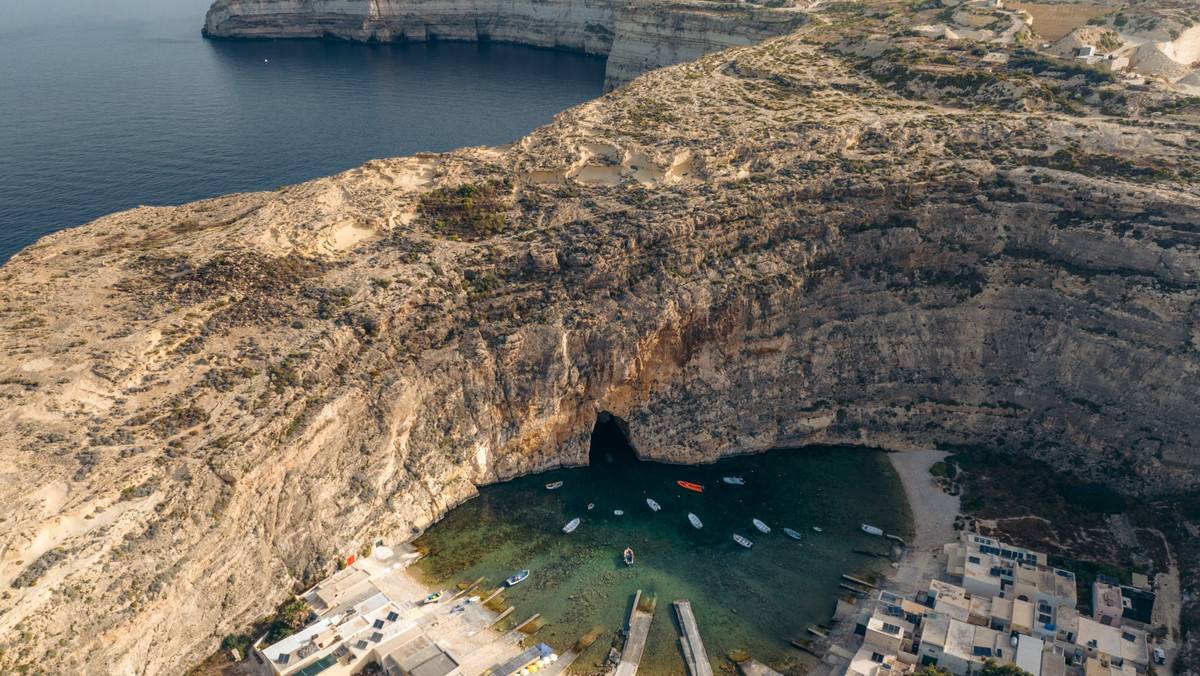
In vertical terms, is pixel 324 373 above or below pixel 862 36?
below

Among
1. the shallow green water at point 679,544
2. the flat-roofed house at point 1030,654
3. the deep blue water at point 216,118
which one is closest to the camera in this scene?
the flat-roofed house at point 1030,654

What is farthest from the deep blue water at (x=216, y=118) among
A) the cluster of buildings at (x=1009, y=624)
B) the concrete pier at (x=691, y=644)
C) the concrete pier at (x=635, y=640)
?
the cluster of buildings at (x=1009, y=624)

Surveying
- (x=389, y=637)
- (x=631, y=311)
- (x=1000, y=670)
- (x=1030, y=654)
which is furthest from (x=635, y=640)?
(x=631, y=311)

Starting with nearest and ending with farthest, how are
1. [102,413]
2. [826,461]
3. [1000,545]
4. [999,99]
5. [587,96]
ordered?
[102,413], [1000,545], [826,461], [999,99], [587,96]

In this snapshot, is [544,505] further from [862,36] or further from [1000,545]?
[862,36]

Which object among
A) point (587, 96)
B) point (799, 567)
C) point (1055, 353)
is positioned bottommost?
point (799, 567)

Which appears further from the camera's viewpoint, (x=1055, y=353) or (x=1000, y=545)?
(x=1055, y=353)

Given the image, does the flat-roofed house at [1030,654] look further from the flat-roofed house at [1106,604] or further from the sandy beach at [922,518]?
the sandy beach at [922,518]

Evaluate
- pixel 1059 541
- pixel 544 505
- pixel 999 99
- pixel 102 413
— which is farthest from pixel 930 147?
pixel 102 413
